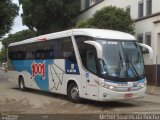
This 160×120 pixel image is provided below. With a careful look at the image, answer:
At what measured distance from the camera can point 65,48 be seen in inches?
798

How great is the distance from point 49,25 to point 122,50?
3247cm

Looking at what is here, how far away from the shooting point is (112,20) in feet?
112

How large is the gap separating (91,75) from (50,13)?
31.0 m

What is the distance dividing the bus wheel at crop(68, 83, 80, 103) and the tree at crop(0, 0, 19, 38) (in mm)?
19031

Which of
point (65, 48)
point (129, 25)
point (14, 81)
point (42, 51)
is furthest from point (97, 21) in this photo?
point (65, 48)

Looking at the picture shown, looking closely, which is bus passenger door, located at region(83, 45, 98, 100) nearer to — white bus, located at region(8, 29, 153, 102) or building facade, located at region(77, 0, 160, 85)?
white bus, located at region(8, 29, 153, 102)

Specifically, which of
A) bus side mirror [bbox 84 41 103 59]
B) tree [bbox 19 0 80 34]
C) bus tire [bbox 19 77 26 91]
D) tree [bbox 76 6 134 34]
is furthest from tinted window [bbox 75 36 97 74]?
tree [bbox 19 0 80 34]

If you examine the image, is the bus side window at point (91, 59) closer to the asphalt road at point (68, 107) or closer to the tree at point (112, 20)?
the asphalt road at point (68, 107)

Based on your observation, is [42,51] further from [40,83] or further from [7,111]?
[7,111]

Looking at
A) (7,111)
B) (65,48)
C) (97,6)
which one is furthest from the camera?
(97,6)

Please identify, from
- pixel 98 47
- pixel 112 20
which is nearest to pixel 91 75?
pixel 98 47

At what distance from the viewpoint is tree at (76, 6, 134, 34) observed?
1346 inches

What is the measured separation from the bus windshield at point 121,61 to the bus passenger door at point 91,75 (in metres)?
Answer: 0.42

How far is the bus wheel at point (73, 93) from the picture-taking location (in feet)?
62.6
